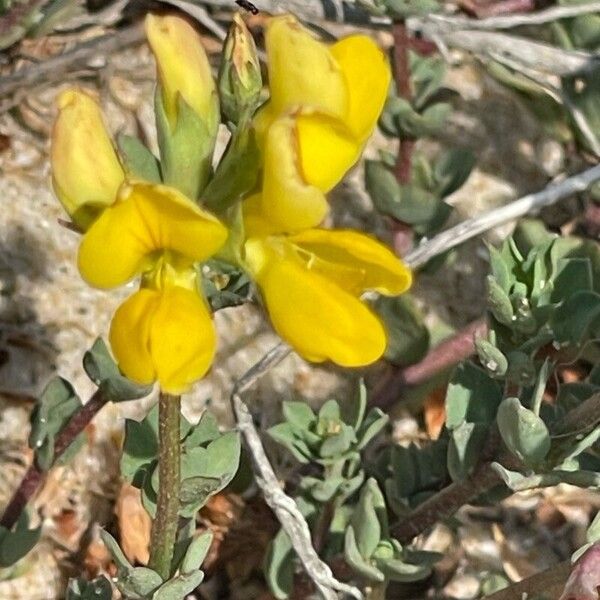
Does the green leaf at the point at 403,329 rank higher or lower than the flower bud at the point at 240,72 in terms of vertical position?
lower

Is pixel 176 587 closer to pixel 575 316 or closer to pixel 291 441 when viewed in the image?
Result: pixel 291 441

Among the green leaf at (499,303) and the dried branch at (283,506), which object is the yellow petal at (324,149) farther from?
the dried branch at (283,506)

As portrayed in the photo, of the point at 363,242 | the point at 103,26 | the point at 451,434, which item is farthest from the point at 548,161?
the point at 363,242

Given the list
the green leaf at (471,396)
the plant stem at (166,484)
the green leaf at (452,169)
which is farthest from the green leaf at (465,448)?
the green leaf at (452,169)

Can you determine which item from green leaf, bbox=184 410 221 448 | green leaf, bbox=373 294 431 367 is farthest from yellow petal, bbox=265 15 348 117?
green leaf, bbox=373 294 431 367

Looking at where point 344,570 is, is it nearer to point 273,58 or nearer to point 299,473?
point 299,473

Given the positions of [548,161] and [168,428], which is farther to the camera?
[548,161]
